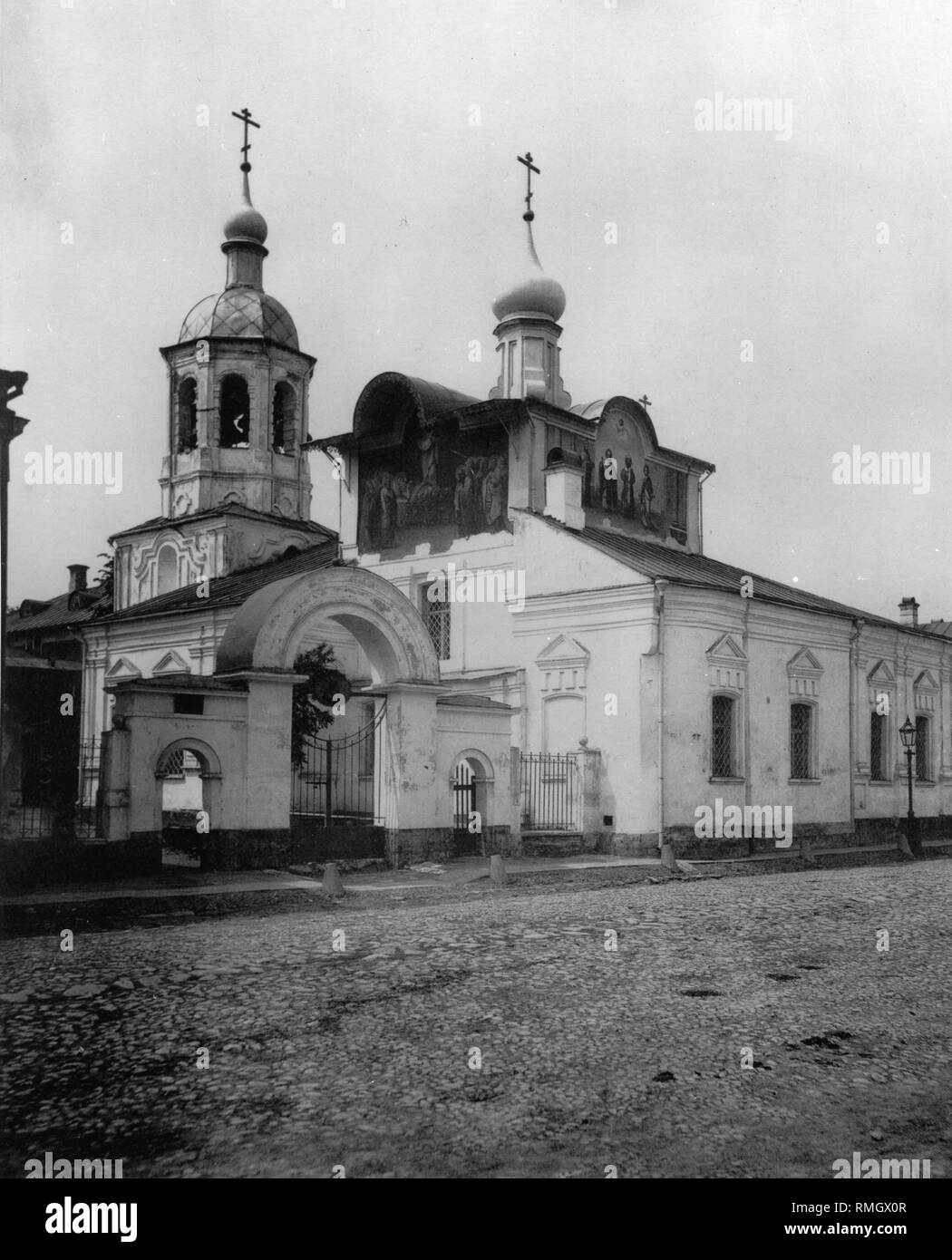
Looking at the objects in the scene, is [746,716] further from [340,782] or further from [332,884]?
[332,884]

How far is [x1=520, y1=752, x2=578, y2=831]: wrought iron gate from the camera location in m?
22.7

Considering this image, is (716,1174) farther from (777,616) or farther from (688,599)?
(777,616)

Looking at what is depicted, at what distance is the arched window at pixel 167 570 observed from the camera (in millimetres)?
33469

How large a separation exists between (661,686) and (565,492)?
15.7 feet

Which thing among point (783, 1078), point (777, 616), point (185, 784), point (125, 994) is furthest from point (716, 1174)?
point (185, 784)

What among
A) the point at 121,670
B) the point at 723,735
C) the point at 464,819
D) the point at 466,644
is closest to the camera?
the point at 464,819

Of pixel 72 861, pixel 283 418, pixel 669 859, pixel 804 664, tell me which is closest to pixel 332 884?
pixel 72 861

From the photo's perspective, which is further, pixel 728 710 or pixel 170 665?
pixel 170 665

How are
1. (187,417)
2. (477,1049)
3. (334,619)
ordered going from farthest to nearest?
1. (187,417)
2. (334,619)
3. (477,1049)

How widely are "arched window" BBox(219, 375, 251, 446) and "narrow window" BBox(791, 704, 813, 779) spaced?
50.7 ft

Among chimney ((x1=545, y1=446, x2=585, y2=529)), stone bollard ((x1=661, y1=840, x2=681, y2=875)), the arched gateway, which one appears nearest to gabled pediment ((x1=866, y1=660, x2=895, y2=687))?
chimney ((x1=545, y1=446, x2=585, y2=529))

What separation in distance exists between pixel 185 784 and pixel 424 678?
35.1 ft

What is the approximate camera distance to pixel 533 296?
1170 inches

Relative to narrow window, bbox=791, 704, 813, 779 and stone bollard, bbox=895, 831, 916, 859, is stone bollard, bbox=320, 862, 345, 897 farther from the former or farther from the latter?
narrow window, bbox=791, 704, 813, 779
